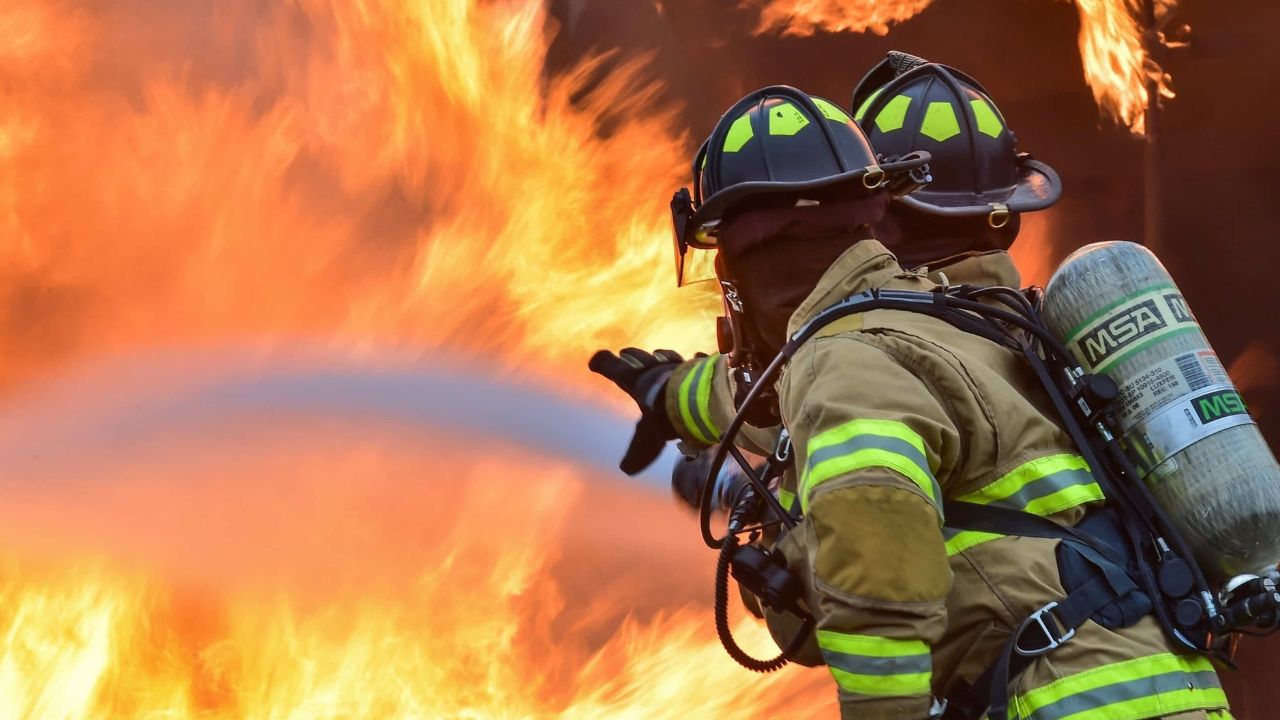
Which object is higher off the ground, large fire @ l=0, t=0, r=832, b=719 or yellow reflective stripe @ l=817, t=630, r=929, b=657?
large fire @ l=0, t=0, r=832, b=719

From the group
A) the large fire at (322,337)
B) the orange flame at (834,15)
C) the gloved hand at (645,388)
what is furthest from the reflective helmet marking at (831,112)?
the orange flame at (834,15)

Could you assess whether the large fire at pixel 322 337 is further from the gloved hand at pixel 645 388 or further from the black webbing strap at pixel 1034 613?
the black webbing strap at pixel 1034 613

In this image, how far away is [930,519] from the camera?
2080mm

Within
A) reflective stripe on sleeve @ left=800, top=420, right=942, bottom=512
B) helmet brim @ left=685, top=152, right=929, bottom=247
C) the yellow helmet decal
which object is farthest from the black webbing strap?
the yellow helmet decal

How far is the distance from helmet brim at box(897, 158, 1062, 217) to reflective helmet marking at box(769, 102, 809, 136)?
24.4 inches

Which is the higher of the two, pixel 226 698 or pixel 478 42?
pixel 478 42

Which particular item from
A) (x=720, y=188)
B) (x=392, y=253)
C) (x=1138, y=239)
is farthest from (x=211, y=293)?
(x=1138, y=239)

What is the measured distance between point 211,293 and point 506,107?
115 cm

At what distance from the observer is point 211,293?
12.4ft

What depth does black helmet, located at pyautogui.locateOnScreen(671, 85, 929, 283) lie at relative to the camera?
8.70ft

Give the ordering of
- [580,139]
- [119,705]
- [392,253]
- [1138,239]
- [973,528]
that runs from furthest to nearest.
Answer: [1138,239] < [580,139] < [392,253] < [119,705] < [973,528]

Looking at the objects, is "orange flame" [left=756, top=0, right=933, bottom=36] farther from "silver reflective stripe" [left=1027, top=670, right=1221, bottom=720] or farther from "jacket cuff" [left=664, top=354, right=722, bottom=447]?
"silver reflective stripe" [left=1027, top=670, right=1221, bottom=720]

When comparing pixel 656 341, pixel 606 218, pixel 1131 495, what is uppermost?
pixel 606 218

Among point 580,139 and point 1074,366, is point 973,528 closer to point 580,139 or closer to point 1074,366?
point 1074,366
